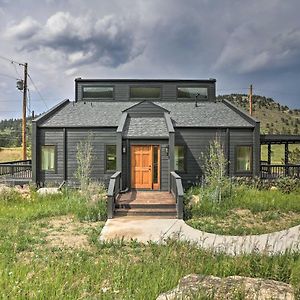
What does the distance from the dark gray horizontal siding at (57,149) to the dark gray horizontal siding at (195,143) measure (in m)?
6.75

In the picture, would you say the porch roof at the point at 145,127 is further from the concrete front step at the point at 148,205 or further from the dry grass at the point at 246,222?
the dry grass at the point at 246,222

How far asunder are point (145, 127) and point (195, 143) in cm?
312

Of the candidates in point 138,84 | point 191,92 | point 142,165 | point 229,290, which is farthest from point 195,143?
point 229,290

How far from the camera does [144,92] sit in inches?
794

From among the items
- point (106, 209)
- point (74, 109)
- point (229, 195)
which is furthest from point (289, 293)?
point (74, 109)

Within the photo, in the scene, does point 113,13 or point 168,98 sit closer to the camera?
point 113,13

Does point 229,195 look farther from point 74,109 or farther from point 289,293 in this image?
point 74,109

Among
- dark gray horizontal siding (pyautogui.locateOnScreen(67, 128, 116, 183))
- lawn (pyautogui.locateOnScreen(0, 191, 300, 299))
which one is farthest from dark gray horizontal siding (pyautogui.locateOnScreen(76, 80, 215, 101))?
lawn (pyautogui.locateOnScreen(0, 191, 300, 299))

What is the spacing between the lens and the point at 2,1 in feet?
34.0

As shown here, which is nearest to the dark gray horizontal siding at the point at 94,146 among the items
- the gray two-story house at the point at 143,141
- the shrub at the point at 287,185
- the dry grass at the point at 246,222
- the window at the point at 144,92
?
the gray two-story house at the point at 143,141

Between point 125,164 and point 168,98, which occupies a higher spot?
point 168,98

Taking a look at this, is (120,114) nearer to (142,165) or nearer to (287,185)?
(142,165)

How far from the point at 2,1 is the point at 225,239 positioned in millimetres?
11252

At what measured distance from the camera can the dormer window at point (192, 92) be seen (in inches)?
793
